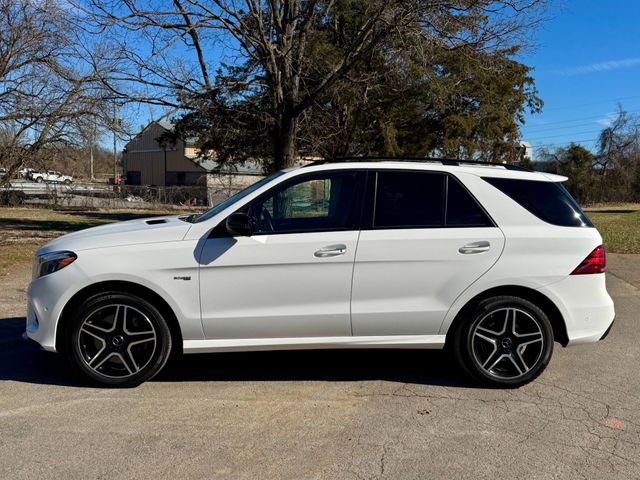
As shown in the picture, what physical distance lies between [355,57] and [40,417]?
34.8 feet

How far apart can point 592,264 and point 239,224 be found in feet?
9.29

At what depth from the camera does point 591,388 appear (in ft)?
15.4

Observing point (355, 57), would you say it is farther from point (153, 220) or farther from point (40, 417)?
point (40, 417)

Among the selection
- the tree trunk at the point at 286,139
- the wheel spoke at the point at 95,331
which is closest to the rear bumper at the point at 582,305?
the wheel spoke at the point at 95,331

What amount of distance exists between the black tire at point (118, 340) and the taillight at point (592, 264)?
3319 mm

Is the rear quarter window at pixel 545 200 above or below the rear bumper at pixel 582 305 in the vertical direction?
above

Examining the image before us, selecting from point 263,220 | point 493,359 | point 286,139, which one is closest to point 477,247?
point 493,359

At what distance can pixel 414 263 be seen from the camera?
14.8ft

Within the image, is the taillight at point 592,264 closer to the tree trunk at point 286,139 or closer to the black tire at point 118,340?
the black tire at point 118,340

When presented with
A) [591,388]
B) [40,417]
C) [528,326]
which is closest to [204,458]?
[40,417]

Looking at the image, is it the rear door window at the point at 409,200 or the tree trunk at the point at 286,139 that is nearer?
the rear door window at the point at 409,200

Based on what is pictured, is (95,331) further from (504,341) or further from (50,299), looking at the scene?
(504,341)

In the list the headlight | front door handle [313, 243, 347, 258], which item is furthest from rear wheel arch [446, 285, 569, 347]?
the headlight

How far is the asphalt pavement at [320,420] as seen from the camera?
11.2ft
